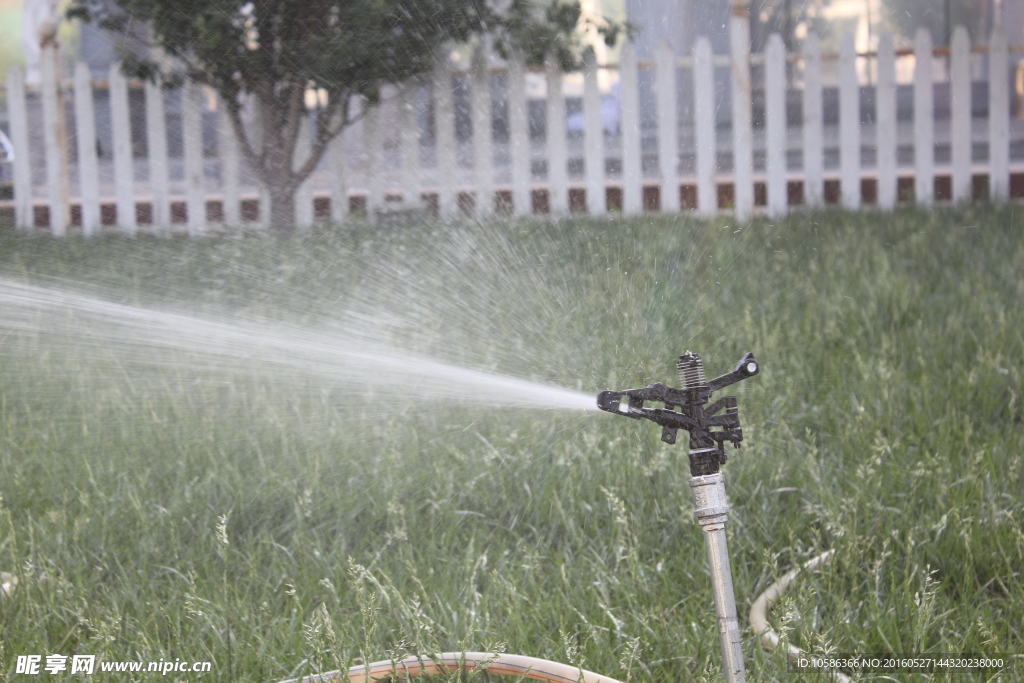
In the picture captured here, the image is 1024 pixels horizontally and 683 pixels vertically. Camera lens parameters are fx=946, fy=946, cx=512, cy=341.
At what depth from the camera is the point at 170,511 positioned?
1.70m

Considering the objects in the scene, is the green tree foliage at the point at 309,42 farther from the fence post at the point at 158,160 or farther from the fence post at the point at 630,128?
the fence post at the point at 630,128

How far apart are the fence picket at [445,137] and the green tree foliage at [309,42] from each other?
0.30m

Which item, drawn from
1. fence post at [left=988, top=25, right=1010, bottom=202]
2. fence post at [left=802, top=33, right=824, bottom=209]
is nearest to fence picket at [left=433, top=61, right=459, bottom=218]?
fence post at [left=802, top=33, right=824, bottom=209]

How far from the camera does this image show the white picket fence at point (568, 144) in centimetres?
370

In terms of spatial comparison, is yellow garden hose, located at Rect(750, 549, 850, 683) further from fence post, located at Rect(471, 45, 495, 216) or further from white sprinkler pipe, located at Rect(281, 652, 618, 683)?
fence post, located at Rect(471, 45, 495, 216)

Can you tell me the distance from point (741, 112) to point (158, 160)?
2.95 m

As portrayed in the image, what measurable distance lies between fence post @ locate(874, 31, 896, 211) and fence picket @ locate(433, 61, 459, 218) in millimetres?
2420

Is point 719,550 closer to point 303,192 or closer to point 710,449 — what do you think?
point 710,449

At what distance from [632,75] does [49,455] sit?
122 inches

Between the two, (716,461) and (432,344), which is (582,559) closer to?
(716,461)

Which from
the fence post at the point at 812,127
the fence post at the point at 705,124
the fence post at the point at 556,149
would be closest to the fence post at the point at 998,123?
the fence post at the point at 812,127

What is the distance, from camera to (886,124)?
5113 mm

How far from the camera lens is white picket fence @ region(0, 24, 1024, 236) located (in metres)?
3.70

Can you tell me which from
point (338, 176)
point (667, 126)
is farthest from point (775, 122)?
point (338, 176)
